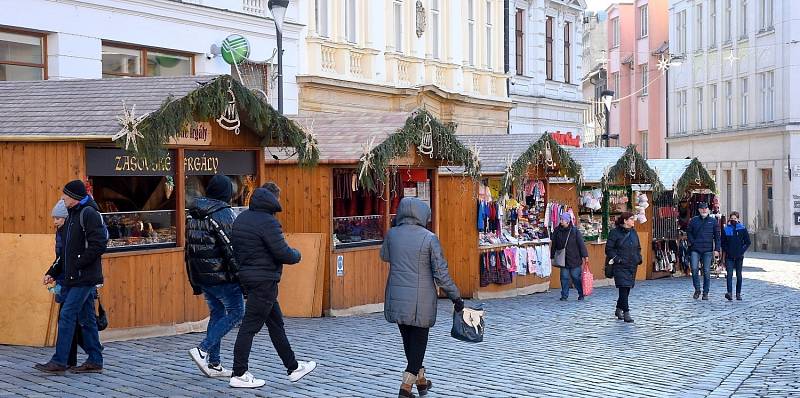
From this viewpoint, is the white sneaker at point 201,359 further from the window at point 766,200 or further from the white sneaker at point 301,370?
the window at point 766,200

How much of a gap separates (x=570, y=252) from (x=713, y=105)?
33.9 m

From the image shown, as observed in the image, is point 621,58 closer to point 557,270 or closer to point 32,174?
point 557,270

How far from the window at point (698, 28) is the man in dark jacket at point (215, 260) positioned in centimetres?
4732

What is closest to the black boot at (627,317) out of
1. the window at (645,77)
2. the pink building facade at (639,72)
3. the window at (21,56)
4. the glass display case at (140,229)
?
the glass display case at (140,229)

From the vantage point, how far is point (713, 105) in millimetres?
55500

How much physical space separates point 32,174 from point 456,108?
2106 cm

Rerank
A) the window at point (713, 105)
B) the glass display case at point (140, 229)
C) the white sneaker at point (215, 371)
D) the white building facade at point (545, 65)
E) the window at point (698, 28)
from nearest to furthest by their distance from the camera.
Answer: the white sneaker at point (215, 371) → the glass display case at point (140, 229) → the white building facade at point (545, 65) → the window at point (713, 105) → the window at point (698, 28)

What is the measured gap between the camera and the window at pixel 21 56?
2035 centimetres

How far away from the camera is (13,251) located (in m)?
14.2

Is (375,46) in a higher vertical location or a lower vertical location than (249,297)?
higher

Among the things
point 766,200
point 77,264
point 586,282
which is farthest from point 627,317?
point 766,200

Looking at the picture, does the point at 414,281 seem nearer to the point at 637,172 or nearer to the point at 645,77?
the point at 637,172

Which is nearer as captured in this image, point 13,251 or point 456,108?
point 13,251

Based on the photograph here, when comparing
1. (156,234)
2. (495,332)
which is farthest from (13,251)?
(495,332)
